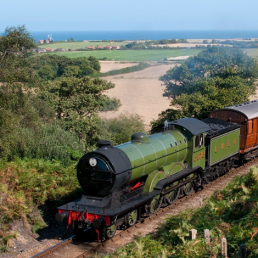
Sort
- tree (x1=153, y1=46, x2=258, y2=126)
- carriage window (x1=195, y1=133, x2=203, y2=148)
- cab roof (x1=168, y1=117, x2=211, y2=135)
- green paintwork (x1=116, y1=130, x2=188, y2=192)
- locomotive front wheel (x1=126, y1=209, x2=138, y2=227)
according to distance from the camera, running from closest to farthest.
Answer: locomotive front wheel (x1=126, y1=209, x2=138, y2=227) < green paintwork (x1=116, y1=130, x2=188, y2=192) < cab roof (x1=168, y1=117, x2=211, y2=135) < carriage window (x1=195, y1=133, x2=203, y2=148) < tree (x1=153, y1=46, x2=258, y2=126)

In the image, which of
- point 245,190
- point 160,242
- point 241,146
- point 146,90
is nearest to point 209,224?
point 160,242

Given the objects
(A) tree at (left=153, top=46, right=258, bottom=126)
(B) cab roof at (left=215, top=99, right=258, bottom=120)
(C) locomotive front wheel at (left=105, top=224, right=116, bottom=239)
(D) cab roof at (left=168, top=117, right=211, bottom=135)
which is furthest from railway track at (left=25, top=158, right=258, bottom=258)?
(A) tree at (left=153, top=46, right=258, bottom=126)

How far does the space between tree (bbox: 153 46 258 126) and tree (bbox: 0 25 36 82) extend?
449 inches

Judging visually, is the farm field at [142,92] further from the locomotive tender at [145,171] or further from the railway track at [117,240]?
the railway track at [117,240]

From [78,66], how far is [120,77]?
7519 millimetres

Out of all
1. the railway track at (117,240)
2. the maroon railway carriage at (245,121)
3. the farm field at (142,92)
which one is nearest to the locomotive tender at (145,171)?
the railway track at (117,240)

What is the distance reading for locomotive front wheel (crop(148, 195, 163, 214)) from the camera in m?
12.7

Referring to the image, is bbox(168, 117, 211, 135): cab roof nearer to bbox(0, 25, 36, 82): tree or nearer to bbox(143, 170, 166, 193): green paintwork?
bbox(143, 170, 166, 193): green paintwork

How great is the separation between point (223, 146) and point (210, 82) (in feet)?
37.7

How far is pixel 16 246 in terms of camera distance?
1151 cm

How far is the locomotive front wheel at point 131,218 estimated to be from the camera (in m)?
11.8

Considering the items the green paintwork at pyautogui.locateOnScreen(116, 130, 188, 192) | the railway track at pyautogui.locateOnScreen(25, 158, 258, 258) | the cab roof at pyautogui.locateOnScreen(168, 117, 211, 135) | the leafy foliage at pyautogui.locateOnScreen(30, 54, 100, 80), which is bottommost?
the railway track at pyautogui.locateOnScreen(25, 158, 258, 258)

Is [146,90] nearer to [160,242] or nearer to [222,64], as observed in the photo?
[222,64]

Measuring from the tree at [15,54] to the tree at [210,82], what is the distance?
37.4 feet
